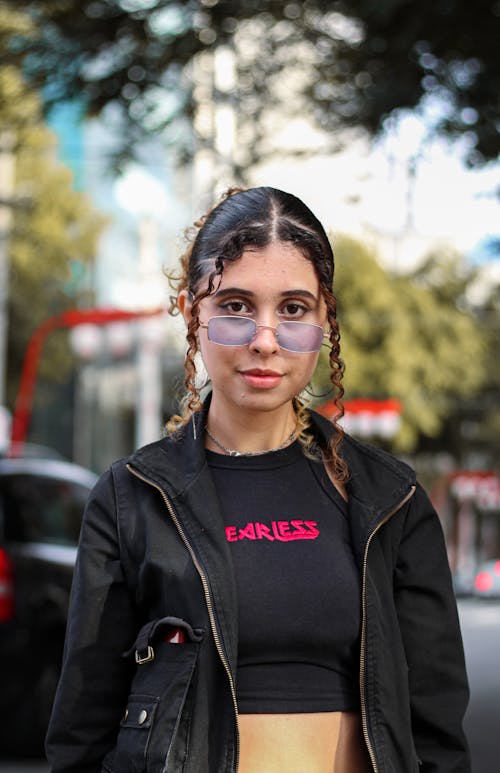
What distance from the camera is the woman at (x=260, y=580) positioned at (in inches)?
91.9

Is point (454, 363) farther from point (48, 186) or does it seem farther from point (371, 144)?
point (371, 144)

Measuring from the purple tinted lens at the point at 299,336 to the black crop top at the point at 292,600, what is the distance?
233 millimetres

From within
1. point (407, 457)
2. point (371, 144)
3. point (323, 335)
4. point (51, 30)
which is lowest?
point (407, 457)

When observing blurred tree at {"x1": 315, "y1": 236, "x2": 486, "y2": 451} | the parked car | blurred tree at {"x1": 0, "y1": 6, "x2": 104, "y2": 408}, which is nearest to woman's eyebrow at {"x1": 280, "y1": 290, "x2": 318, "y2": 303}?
the parked car

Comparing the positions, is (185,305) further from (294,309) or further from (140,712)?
(140,712)

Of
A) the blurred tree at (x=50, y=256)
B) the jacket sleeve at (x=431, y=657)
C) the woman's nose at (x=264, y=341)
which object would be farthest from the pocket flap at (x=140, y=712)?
the blurred tree at (x=50, y=256)

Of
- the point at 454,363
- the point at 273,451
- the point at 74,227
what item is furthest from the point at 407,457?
the point at 273,451

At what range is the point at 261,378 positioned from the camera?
8.10ft

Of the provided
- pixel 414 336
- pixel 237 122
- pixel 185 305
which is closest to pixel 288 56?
pixel 237 122

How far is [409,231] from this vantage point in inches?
307

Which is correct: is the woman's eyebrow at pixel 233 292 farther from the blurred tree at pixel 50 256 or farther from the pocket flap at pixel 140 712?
the blurred tree at pixel 50 256

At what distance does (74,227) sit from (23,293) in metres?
2.90

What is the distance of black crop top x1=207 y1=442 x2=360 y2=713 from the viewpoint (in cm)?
234

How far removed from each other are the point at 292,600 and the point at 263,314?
46 cm
